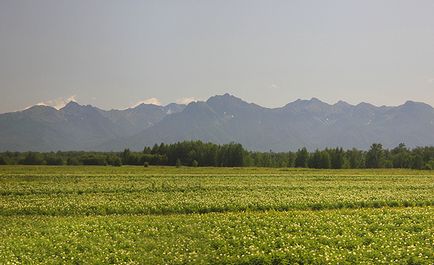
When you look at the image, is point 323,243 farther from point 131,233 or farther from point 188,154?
point 188,154

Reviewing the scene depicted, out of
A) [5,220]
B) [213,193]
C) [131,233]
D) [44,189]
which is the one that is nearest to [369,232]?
[131,233]

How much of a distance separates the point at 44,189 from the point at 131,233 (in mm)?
24030

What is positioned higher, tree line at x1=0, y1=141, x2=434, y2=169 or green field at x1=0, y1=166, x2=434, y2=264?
tree line at x1=0, y1=141, x2=434, y2=169

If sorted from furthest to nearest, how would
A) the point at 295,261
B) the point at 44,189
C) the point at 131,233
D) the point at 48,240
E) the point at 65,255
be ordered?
the point at 44,189 → the point at 131,233 → the point at 48,240 → the point at 65,255 → the point at 295,261

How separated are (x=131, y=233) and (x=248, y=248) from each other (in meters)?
6.97

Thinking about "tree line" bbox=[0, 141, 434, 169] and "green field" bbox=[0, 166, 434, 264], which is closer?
"green field" bbox=[0, 166, 434, 264]

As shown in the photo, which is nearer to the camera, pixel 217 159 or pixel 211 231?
pixel 211 231

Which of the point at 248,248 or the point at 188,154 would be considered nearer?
the point at 248,248

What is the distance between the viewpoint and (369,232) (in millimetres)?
20906

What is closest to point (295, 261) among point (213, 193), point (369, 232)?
point (369, 232)

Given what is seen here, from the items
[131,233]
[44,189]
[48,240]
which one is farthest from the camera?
[44,189]

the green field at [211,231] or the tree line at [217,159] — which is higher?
the tree line at [217,159]

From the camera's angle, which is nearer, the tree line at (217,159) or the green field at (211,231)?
the green field at (211,231)

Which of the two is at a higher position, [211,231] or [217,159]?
[217,159]
